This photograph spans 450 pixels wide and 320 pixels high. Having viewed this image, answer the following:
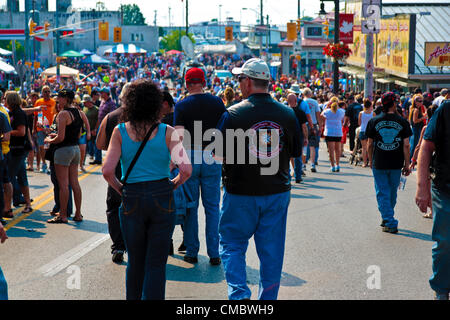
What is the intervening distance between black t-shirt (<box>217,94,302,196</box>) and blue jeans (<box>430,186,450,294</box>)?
1212 mm

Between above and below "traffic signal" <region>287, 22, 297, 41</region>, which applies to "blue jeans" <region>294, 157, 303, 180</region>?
below

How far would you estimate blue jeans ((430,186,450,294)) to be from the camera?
545 centimetres

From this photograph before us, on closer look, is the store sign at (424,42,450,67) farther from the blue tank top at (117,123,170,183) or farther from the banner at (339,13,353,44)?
the blue tank top at (117,123,170,183)

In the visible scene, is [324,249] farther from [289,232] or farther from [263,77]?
[263,77]

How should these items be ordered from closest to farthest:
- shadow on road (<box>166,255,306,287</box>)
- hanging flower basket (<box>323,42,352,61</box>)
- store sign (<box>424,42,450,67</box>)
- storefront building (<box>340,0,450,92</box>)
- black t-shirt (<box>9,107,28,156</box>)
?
shadow on road (<box>166,255,306,287</box>), black t-shirt (<box>9,107,28,156</box>), store sign (<box>424,42,450,67</box>), storefront building (<box>340,0,450,92</box>), hanging flower basket (<box>323,42,352,61</box>)

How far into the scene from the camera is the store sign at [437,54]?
2867 cm

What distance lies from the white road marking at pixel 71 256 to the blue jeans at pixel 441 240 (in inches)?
147

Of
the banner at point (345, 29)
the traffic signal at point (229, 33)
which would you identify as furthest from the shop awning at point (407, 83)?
the traffic signal at point (229, 33)

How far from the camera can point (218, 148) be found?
559 cm

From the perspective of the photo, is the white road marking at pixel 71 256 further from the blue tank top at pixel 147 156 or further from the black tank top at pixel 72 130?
the blue tank top at pixel 147 156

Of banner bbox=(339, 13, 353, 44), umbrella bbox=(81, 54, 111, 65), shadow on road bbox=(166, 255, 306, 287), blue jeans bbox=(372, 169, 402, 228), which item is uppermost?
banner bbox=(339, 13, 353, 44)

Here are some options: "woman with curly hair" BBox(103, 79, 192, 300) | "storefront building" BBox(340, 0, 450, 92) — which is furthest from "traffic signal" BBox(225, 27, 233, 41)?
"woman with curly hair" BBox(103, 79, 192, 300)
